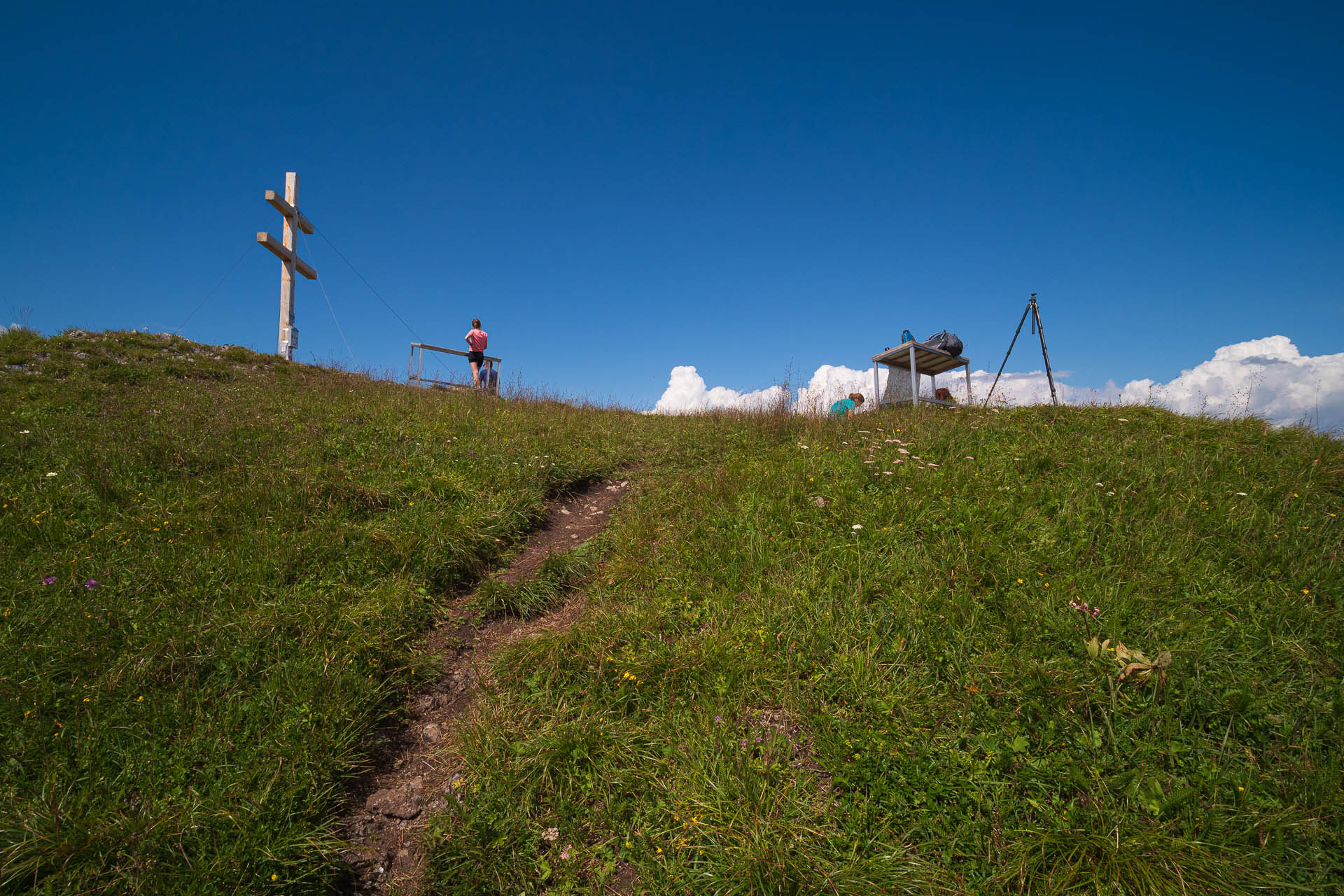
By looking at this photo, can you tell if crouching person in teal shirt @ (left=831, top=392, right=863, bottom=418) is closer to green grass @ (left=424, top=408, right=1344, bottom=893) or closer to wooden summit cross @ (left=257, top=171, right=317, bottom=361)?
green grass @ (left=424, top=408, right=1344, bottom=893)

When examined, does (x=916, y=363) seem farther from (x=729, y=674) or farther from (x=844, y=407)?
(x=729, y=674)

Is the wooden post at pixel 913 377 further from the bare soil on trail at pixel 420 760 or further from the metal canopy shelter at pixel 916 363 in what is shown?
the bare soil on trail at pixel 420 760

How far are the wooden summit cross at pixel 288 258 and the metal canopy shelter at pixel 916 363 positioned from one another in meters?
13.4

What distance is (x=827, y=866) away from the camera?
2.09m

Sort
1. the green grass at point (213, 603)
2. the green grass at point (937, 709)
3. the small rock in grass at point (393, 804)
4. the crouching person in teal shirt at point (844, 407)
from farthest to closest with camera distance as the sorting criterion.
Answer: the crouching person in teal shirt at point (844, 407) < the small rock in grass at point (393, 804) < the green grass at point (213, 603) < the green grass at point (937, 709)

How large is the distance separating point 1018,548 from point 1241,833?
195 cm

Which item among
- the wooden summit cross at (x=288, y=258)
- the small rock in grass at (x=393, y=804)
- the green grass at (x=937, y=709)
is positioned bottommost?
the small rock in grass at (x=393, y=804)

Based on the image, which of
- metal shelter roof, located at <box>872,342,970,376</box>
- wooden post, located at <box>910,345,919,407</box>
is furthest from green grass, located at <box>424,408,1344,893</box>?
metal shelter roof, located at <box>872,342,970,376</box>

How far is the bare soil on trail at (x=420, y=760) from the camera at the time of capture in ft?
7.82

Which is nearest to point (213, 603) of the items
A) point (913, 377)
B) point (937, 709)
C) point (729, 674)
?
point (729, 674)

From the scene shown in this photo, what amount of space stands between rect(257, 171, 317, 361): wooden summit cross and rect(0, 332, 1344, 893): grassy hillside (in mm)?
7705

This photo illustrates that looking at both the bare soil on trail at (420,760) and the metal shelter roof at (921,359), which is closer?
the bare soil on trail at (420,760)

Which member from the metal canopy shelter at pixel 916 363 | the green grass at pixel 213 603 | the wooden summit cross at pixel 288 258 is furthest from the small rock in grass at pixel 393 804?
the wooden summit cross at pixel 288 258

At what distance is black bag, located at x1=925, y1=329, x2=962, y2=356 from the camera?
35.7 ft
